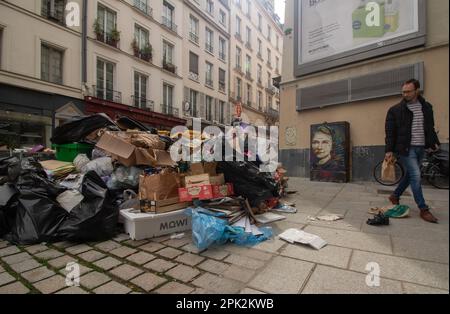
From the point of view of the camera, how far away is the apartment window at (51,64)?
11453 mm

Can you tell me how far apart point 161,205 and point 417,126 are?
319 cm

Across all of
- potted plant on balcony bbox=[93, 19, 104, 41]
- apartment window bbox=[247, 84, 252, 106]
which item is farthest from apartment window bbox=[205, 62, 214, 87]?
potted plant on balcony bbox=[93, 19, 104, 41]

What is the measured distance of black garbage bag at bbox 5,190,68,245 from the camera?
2844 mm

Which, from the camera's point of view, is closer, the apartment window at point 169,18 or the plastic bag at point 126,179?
the plastic bag at point 126,179

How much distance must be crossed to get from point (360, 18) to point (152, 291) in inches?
334

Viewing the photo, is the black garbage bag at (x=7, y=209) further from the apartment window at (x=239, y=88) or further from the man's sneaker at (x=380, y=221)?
the apartment window at (x=239, y=88)

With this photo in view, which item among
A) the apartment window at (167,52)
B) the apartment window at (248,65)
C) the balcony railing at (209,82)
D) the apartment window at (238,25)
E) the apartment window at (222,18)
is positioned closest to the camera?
the apartment window at (167,52)

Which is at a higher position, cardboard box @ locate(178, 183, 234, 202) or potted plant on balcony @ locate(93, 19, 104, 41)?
potted plant on balcony @ locate(93, 19, 104, 41)

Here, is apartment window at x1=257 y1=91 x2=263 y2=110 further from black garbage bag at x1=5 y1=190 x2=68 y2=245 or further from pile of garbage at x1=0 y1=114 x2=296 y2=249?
black garbage bag at x1=5 y1=190 x2=68 y2=245

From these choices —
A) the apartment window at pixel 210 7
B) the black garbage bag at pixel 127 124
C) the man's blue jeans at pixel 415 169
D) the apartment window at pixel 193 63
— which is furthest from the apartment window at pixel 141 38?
the man's blue jeans at pixel 415 169

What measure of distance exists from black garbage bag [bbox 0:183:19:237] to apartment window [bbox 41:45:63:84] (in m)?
10.3

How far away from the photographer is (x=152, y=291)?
187 cm

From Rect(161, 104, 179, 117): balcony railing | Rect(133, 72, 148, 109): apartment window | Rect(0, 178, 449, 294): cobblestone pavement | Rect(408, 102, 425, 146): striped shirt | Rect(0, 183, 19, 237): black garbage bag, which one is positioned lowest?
Rect(0, 178, 449, 294): cobblestone pavement

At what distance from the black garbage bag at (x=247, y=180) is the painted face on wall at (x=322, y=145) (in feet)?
16.1
